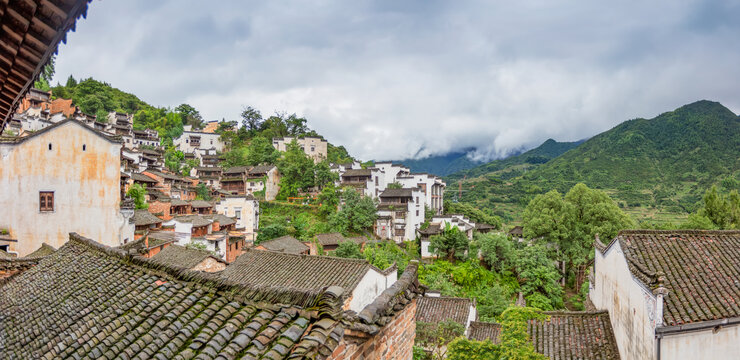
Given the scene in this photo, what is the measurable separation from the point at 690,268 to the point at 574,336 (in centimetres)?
315

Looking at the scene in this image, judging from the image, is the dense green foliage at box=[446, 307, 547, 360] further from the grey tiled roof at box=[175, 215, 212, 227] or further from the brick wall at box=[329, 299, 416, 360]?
the grey tiled roof at box=[175, 215, 212, 227]

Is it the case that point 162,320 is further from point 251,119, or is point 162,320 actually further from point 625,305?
point 251,119

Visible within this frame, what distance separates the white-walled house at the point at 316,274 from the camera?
12070mm

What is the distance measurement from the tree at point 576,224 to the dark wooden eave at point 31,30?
29.0m

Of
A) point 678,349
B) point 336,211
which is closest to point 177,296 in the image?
point 678,349

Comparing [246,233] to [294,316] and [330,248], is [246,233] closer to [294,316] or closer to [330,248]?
[330,248]

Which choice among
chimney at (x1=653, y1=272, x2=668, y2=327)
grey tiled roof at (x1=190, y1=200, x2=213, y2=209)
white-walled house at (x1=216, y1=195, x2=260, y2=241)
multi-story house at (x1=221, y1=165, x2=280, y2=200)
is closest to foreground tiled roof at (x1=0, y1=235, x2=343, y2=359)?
chimney at (x1=653, y1=272, x2=668, y2=327)

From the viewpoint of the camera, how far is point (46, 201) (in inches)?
569

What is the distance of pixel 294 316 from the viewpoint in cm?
321

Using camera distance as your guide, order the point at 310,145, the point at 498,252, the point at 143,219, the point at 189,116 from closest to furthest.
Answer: the point at 143,219 < the point at 498,252 < the point at 310,145 < the point at 189,116

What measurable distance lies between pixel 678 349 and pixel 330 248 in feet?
87.0

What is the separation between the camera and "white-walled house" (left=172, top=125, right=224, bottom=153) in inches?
2318

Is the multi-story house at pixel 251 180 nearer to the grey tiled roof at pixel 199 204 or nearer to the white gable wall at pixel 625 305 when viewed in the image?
the grey tiled roof at pixel 199 204

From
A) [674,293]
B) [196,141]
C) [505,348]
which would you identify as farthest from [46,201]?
[196,141]
